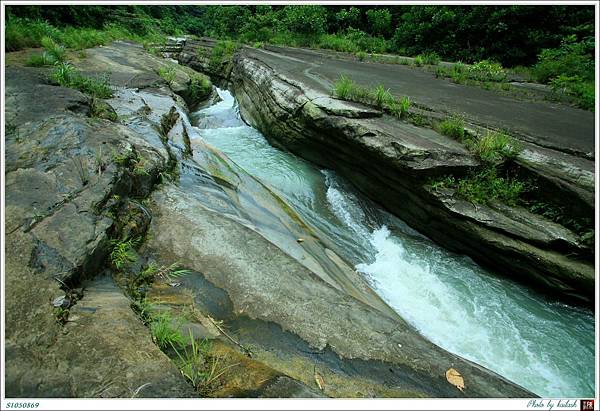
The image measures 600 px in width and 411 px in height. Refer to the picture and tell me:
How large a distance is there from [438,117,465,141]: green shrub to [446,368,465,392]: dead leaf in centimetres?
400

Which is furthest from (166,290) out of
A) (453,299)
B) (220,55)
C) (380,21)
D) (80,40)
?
(380,21)

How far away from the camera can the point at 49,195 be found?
2854 millimetres

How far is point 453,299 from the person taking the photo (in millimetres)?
4316

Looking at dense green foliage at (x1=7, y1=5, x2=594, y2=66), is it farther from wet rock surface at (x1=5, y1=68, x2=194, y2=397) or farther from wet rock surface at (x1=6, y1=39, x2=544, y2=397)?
wet rock surface at (x1=6, y1=39, x2=544, y2=397)

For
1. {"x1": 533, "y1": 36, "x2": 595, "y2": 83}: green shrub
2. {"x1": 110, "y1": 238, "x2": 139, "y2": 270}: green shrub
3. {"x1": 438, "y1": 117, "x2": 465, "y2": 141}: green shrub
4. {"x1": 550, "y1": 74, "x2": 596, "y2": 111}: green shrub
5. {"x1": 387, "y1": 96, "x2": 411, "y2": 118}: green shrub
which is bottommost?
{"x1": 110, "y1": 238, "x2": 139, "y2": 270}: green shrub

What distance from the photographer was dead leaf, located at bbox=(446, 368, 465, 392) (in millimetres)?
2547

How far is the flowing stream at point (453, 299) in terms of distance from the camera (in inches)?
140

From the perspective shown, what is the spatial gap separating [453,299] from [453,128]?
2.91m

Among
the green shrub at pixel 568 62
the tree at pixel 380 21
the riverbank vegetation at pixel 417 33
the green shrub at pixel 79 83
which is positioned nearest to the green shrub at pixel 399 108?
the riverbank vegetation at pixel 417 33

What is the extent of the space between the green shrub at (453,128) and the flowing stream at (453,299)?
176 centimetres

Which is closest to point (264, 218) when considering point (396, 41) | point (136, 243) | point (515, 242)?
point (136, 243)

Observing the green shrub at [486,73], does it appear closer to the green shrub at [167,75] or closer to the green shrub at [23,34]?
the green shrub at [167,75]

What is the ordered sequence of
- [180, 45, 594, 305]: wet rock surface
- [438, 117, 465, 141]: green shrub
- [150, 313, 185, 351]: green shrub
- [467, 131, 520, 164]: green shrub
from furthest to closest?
[438, 117, 465, 141]: green shrub
[467, 131, 520, 164]: green shrub
[180, 45, 594, 305]: wet rock surface
[150, 313, 185, 351]: green shrub

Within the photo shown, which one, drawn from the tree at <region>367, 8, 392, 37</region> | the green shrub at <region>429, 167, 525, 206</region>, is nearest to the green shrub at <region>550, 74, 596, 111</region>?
the green shrub at <region>429, 167, 525, 206</region>
